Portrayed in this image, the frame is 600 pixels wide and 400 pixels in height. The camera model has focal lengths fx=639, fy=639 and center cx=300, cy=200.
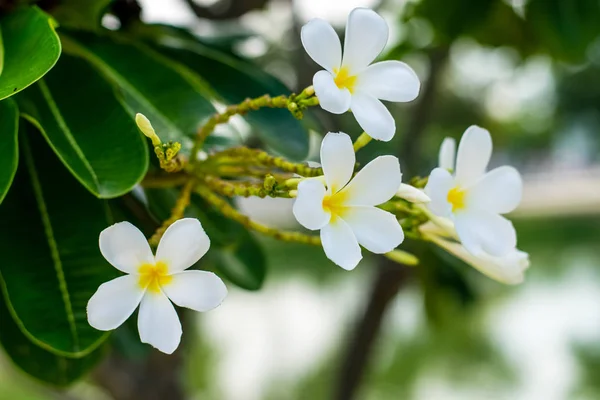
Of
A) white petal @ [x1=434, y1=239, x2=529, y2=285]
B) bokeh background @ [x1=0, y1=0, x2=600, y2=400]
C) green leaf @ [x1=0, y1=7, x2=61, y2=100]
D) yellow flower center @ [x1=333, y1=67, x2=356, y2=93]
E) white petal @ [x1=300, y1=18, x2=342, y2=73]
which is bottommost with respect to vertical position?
bokeh background @ [x1=0, y1=0, x2=600, y2=400]

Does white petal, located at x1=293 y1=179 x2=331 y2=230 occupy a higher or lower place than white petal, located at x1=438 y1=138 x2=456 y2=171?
higher

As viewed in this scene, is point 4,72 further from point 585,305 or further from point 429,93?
point 585,305

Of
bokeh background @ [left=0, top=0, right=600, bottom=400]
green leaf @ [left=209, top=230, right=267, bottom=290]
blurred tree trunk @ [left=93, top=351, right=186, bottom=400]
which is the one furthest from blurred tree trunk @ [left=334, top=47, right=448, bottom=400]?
green leaf @ [left=209, top=230, right=267, bottom=290]

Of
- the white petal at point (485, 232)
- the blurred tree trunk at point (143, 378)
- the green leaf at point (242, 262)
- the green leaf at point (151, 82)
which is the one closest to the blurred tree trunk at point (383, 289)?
the blurred tree trunk at point (143, 378)

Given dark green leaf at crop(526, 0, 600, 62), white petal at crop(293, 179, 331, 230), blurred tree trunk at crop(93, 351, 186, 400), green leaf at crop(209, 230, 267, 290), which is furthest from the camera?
blurred tree trunk at crop(93, 351, 186, 400)

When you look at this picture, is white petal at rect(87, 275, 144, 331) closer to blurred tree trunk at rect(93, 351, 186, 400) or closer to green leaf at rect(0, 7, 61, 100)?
green leaf at rect(0, 7, 61, 100)

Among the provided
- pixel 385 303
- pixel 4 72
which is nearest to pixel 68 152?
pixel 4 72

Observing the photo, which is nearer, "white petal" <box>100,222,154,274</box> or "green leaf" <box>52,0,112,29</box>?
"white petal" <box>100,222,154,274</box>

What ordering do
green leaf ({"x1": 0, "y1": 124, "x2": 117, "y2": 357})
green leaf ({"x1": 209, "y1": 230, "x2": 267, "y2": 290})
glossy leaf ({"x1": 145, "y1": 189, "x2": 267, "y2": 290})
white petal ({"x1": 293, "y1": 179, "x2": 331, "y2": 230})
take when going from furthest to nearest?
green leaf ({"x1": 209, "y1": 230, "x2": 267, "y2": 290}), glossy leaf ({"x1": 145, "y1": 189, "x2": 267, "y2": 290}), green leaf ({"x1": 0, "y1": 124, "x2": 117, "y2": 357}), white petal ({"x1": 293, "y1": 179, "x2": 331, "y2": 230})

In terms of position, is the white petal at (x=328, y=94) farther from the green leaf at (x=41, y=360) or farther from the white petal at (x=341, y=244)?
the green leaf at (x=41, y=360)
